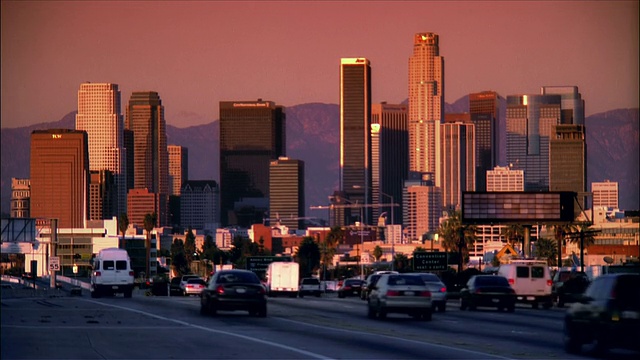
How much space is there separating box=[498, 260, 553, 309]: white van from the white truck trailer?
33394 millimetres

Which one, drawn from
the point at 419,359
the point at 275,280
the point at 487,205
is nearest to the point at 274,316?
the point at 419,359

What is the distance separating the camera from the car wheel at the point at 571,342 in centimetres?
3155

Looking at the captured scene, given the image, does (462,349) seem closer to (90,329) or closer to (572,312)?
(572,312)

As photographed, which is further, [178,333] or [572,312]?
[178,333]

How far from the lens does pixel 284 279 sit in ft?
316

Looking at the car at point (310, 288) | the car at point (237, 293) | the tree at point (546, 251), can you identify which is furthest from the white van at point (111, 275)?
the tree at point (546, 251)

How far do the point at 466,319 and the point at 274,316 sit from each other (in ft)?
21.5

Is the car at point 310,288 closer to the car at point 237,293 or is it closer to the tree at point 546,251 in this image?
the car at point 237,293

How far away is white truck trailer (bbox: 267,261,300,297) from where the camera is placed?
9562cm

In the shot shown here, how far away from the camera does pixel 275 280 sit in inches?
3787

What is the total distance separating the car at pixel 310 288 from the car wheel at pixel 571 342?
62.2 metres

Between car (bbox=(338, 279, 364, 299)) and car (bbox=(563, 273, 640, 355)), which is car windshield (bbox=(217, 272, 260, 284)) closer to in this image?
car (bbox=(563, 273, 640, 355))

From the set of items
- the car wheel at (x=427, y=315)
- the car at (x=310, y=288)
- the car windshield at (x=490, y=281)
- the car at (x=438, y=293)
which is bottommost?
the car at (x=310, y=288)

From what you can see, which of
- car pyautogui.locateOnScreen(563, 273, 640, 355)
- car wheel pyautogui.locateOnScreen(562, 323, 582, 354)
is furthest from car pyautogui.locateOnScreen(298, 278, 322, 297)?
car pyautogui.locateOnScreen(563, 273, 640, 355)
